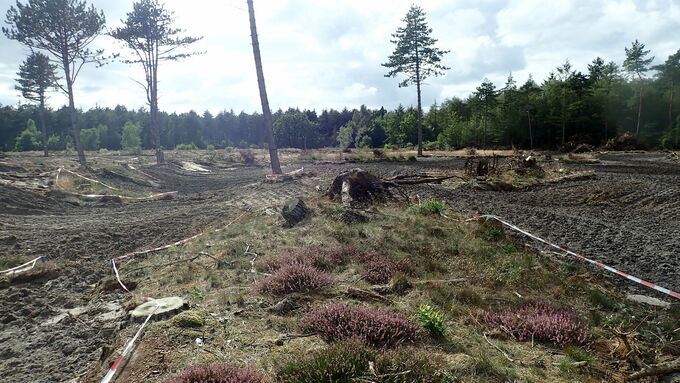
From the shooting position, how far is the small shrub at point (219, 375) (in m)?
3.08

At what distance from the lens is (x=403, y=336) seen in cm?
405

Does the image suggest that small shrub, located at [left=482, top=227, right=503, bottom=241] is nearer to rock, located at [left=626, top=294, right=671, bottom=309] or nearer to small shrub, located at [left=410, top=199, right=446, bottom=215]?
small shrub, located at [left=410, top=199, right=446, bottom=215]

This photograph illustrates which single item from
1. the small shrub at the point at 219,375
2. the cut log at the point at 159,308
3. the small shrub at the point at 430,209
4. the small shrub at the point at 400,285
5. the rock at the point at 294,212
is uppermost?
the rock at the point at 294,212

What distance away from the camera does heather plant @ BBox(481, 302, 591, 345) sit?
4.39 metres

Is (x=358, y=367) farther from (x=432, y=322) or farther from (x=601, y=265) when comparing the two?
(x=601, y=265)

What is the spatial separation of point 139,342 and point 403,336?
103 inches

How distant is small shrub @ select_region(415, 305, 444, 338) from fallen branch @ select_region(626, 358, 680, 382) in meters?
A: 1.69

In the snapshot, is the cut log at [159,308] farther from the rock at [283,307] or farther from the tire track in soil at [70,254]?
the rock at [283,307]

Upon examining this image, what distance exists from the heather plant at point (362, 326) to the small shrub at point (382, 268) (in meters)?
1.45

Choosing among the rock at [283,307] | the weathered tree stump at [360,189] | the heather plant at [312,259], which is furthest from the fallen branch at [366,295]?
the weathered tree stump at [360,189]

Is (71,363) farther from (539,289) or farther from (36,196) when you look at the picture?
(36,196)

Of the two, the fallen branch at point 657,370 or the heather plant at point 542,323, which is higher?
the heather plant at point 542,323

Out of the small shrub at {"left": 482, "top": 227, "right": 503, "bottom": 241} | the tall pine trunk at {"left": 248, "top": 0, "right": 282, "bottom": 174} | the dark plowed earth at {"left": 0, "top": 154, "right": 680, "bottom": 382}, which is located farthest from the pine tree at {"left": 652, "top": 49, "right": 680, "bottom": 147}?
the small shrub at {"left": 482, "top": 227, "right": 503, "bottom": 241}

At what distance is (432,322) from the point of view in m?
4.27
